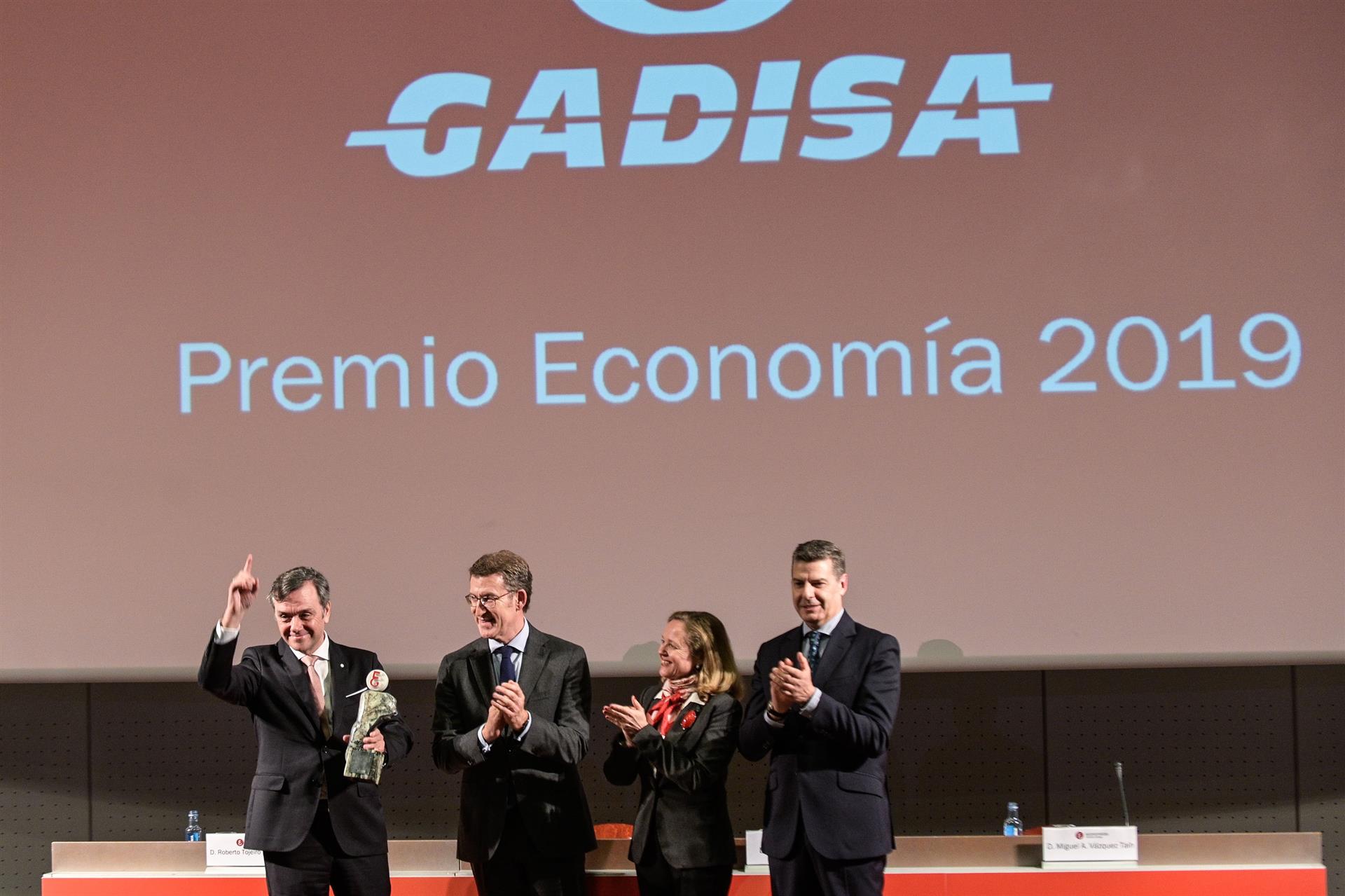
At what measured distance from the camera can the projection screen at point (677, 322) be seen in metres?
4.30

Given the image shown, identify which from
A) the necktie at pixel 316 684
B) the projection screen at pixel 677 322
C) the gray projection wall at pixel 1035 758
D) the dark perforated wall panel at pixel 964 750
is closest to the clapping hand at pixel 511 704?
the necktie at pixel 316 684

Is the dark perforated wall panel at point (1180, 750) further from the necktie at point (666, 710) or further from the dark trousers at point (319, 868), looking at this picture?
the dark trousers at point (319, 868)

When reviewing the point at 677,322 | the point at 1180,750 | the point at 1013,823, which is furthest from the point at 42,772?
the point at 1180,750

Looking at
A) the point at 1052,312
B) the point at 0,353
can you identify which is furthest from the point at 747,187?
the point at 0,353

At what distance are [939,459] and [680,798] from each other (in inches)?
Result: 62.2

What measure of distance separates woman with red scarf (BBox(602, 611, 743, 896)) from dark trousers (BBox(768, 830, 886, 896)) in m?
0.17

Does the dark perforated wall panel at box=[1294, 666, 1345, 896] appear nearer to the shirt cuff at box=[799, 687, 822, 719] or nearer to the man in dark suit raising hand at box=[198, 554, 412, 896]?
the shirt cuff at box=[799, 687, 822, 719]

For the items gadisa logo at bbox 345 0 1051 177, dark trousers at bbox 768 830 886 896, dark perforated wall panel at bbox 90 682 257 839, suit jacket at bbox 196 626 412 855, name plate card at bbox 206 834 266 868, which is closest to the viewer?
dark trousers at bbox 768 830 886 896

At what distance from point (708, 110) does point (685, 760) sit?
2.32 metres

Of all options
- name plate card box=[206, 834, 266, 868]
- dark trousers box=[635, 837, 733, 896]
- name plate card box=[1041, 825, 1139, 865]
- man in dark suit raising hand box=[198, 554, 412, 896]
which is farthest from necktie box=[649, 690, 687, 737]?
name plate card box=[206, 834, 266, 868]

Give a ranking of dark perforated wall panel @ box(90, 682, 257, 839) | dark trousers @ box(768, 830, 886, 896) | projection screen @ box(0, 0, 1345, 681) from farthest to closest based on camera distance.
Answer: dark perforated wall panel @ box(90, 682, 257, 839) → projection screen @ box(0, 0, 1345, 681) → dark trousers @ box(768, 830, 886, 896)

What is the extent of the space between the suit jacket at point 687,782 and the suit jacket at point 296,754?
2.18 ft

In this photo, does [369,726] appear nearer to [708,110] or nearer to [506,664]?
[506,664]

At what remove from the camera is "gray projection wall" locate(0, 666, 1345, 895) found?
4457 millimetres
